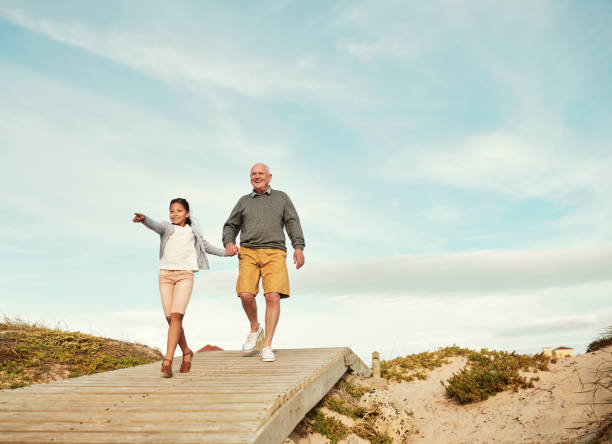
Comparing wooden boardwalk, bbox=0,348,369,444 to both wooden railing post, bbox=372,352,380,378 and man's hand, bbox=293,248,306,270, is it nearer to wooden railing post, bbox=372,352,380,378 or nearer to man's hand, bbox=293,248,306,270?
man's hand, bbox=293,248,306,270

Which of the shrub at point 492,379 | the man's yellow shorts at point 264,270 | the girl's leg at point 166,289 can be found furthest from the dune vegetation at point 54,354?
the shrub at point 492,379

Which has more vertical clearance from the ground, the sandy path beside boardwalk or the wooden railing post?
the wooden railing post

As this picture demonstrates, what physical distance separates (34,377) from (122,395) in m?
5.90

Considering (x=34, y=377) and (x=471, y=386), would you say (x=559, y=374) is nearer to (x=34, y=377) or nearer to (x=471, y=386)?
(x=471, y=386)

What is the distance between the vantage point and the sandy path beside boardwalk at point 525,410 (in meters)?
9.06

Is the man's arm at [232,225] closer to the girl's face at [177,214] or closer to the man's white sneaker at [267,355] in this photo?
the girl's face at [177,214]

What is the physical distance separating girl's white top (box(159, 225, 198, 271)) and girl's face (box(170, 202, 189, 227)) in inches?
4.1

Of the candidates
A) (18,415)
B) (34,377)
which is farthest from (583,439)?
(34,377)

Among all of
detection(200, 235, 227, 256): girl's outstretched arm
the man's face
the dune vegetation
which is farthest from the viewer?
the dune vegetation

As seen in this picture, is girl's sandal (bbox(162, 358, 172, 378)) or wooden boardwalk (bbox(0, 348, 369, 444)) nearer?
wooden boardwalk (bbox(0, 348, 369, 444))

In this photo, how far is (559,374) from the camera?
12.1 m

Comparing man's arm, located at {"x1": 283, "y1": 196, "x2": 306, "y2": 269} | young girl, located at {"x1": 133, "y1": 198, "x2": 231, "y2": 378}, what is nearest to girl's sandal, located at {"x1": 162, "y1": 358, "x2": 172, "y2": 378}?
young girl, located at {"x1": 133, "y1": 198, "x2": 231, "y2": 378}

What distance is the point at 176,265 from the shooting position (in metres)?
7.76

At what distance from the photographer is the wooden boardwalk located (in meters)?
4.85
